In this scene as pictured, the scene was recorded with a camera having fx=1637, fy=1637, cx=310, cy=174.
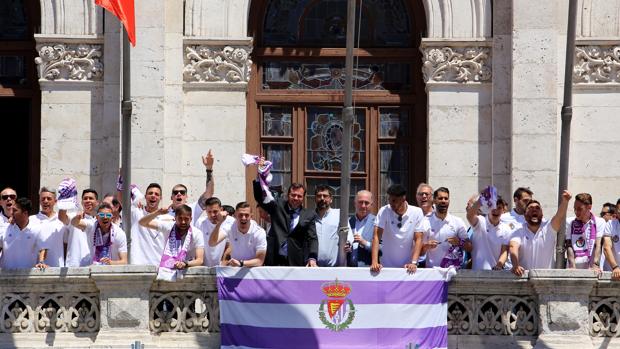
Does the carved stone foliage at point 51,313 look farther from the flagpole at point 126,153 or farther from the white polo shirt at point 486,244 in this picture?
the white polo shirt at point 486,244

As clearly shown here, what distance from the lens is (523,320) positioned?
1988cm

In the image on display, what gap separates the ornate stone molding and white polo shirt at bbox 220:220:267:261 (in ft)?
18.9

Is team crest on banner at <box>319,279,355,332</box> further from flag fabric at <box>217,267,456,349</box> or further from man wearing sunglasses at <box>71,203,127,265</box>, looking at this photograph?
man wearing sunglasses at <box>71,203,127,265</box>

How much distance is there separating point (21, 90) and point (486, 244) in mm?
9186

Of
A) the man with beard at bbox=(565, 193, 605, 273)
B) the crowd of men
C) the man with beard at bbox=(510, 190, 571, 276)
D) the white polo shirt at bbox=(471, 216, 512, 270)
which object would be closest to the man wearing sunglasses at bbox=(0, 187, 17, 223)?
the crowd of men

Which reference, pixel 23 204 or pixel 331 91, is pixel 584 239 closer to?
pixel 331 91

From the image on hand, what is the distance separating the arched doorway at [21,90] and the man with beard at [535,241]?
9.25 metres

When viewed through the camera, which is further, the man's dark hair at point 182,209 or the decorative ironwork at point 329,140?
the decorative ironwork at point 329,140

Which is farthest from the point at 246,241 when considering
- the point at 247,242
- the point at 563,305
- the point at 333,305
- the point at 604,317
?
the point at 604,317

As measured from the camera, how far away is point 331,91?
26.1m

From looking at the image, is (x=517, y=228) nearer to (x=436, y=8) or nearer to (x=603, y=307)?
(x=603, y=307)

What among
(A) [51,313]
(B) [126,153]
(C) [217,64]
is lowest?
(A) [51,313]

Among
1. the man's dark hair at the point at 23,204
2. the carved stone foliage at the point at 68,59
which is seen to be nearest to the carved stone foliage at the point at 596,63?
the carved stone foliage at the point at 68,59

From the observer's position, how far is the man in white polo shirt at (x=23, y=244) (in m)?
20.4
